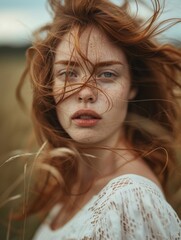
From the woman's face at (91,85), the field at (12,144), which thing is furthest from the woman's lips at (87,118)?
the field at (12,144)

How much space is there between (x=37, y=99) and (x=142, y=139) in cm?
45

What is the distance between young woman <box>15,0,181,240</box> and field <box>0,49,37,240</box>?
20 centimetres

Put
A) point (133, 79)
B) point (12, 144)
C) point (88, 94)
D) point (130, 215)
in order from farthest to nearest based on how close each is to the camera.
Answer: point (12, 144)
point (133, 79)
point (88, 94)
point (130, 215)

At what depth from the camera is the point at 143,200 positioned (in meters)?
1.50

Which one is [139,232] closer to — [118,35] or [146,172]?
[146,172]

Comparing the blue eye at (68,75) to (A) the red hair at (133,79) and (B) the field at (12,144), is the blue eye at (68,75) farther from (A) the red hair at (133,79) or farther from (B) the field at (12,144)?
(B) the field at (12,144)

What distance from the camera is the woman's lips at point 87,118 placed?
164cm

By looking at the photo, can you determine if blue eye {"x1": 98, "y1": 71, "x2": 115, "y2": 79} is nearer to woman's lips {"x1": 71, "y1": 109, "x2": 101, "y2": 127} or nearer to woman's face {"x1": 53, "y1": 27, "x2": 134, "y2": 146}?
woman's face {"x1": 53, "y1": 27, "x2": 134, "y2": 146}

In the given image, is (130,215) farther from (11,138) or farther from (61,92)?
(11,138)

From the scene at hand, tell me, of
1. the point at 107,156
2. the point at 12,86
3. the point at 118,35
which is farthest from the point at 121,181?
the point at 12,86

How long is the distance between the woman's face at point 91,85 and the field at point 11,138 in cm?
37

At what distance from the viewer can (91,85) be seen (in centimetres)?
162

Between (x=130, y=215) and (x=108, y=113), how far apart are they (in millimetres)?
377

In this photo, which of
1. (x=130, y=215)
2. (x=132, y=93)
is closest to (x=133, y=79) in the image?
(x=132, y=93)
